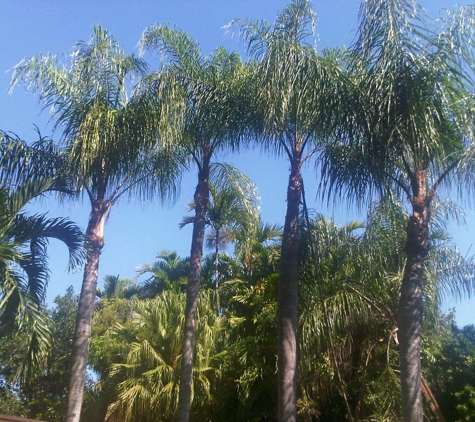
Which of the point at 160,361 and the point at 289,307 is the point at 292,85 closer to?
the point at 289,307

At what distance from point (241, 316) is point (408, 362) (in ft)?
29.8

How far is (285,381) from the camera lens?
9.84 m

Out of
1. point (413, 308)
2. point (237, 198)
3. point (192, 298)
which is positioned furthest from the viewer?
point (237, 198)

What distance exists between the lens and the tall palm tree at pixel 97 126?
11008mm

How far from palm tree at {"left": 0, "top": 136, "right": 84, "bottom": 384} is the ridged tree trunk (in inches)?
213

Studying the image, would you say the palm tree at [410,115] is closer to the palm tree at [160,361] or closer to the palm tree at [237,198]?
the palm tree at [237,198]

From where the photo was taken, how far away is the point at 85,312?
34.2 feet

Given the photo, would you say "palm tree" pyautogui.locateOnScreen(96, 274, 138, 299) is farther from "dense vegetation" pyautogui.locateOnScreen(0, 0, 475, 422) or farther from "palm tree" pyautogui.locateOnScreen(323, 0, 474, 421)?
"palm tree" pyautogui.locateOnScreen(323, 0, 474, 421)

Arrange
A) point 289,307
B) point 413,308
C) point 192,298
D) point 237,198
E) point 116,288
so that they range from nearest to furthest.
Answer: point 413,308 → point 289,307 → point 192,298 → point 237,198 → point 116,288

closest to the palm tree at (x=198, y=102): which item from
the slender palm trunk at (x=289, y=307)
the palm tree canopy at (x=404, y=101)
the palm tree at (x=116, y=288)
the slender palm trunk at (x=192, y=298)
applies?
the slender palm trunk at (x=192, y=298)

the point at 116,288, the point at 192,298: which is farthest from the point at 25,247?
the point at 116,288

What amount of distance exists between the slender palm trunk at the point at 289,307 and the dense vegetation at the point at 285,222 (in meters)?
0.03

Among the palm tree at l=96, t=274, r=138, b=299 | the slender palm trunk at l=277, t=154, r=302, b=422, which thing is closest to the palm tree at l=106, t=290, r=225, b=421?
the slender palm trunk at l=277, t=154, r=302, b=422

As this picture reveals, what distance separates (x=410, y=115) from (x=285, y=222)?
137 inches
